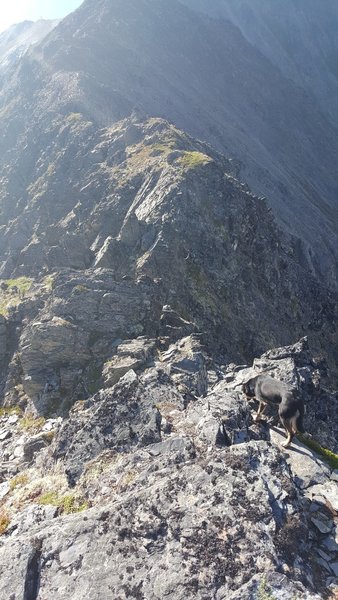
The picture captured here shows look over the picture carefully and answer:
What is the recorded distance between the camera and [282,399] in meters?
13.5

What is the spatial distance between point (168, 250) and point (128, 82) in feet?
239

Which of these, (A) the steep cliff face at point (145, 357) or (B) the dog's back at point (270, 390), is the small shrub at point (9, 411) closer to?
(A) the steep cliff face at point (145, 357)

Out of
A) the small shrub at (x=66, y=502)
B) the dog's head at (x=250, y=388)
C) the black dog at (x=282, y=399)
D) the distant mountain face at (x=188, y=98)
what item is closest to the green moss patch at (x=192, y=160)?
the distant mountain face at (x=188, y=98)

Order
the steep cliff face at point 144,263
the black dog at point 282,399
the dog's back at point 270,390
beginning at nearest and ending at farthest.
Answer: the black dog at point 282,399 < the dog's back at point 270,390 < the steep cliff face at point 144,263

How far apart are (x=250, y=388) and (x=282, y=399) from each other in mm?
1610

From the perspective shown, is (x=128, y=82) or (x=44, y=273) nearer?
(x=44, y=273)

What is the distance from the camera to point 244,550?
8.30 metres

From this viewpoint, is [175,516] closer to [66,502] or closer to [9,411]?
[66,502]

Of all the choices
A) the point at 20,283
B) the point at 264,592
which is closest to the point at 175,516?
the point at 264,592

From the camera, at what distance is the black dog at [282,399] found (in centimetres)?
1311

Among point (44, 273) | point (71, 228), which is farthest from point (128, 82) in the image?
point (44, 273)

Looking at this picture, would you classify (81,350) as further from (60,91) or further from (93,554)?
(60,91)

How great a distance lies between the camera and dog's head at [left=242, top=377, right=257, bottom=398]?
14.8 m

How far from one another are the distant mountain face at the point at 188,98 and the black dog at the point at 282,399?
186ft
